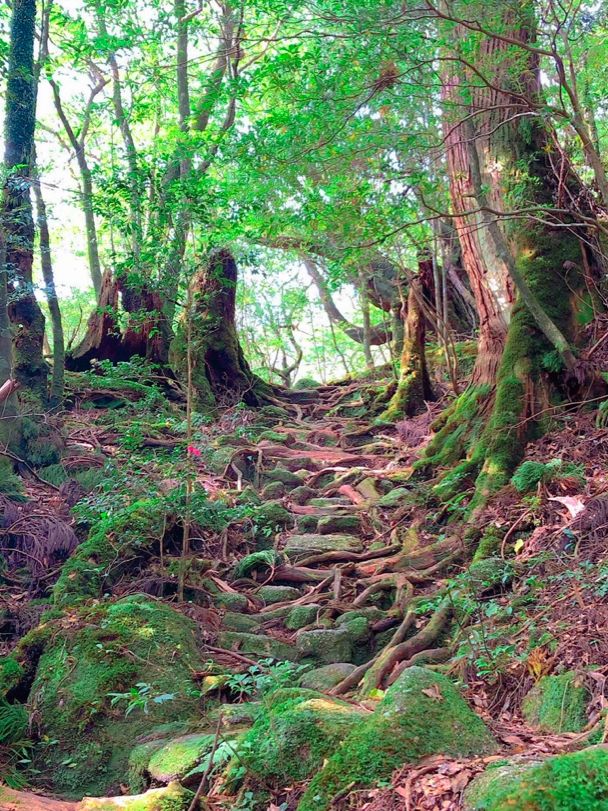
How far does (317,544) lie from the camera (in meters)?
7.34

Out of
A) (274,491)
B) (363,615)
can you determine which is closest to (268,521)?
(274,491)

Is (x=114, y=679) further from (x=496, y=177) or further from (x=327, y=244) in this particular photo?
(x=496, y=177)

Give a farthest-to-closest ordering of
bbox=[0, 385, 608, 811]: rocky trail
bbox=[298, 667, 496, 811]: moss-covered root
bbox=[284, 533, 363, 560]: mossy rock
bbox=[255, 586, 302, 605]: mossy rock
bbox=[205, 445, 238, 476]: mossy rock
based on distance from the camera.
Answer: bbox=[205, 445, 238, 476]: mossy rock → bbox=[284, 533, 363, 560]: mossy rock → bbox=[255, 586, 302, 605]: mossy rock → bbox=[0, 385, 608, 811]: rocky trail → bbox=[298, 667, 496, 811]: moss-covered root

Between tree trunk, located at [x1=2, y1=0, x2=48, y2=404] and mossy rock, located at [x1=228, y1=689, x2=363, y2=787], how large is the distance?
7.18m

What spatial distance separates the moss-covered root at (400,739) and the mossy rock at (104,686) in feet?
4.29

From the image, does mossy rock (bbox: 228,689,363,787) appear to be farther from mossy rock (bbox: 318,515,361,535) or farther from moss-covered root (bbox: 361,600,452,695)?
mossy rock (bbox: 318,515,361,535)

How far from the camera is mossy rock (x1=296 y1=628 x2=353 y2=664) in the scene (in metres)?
5.10

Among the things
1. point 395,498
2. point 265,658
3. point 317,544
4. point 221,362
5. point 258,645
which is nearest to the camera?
point 265,658

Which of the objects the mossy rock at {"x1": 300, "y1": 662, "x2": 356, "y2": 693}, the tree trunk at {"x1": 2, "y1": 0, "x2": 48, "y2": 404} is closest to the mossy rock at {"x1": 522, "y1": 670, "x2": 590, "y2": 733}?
the mossy rock at {"x1": 300, "y1": 662, "x2": 356, "y2": 693}

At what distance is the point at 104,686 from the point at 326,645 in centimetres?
170

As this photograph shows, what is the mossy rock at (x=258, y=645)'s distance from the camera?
513cm

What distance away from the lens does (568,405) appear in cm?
699

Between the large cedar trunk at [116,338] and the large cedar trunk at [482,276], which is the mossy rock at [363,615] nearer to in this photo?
the large cedar trunk at [482,276]

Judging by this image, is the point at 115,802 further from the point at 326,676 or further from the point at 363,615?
the point at 363,615
